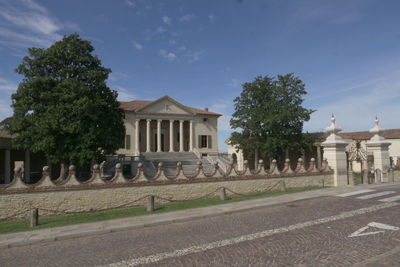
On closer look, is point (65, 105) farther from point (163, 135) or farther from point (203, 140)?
point (203, 140)

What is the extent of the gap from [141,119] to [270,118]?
17.5m

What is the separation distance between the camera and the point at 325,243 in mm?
6551

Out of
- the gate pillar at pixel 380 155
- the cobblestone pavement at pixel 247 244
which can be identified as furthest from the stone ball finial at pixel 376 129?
the cobblestone pavement at pixel 247 244

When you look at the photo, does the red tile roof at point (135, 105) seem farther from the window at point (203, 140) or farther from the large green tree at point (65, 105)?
the large green tree at point (65, 105)

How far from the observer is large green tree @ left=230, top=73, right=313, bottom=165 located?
95.3 ft

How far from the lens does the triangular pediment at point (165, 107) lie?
36375mm

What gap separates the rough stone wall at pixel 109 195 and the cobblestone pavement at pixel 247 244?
4688 millimetres

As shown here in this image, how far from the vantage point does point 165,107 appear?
37.3 meters

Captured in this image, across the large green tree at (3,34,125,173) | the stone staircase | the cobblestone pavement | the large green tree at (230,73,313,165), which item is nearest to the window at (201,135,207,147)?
the stone staircase

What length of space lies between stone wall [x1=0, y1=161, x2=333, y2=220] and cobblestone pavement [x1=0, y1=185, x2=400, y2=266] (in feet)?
15.5

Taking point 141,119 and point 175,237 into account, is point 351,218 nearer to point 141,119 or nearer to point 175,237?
point 175,237

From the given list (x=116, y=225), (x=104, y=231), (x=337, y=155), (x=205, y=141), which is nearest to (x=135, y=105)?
(x=205, y=141)

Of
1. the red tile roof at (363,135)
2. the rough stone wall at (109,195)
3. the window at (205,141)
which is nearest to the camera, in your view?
the rough stone wall at (109,195)

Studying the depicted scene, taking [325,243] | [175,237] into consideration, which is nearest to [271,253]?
[325,243]
